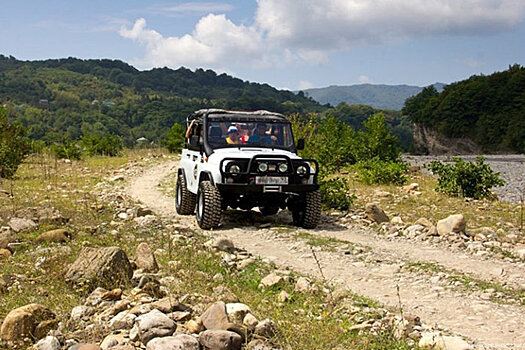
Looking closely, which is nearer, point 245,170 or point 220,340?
point 220,340

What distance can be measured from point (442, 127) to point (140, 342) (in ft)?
218

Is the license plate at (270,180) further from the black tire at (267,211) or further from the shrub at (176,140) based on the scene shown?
the shrub at (176,140)

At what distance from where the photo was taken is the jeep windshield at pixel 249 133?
420 inches

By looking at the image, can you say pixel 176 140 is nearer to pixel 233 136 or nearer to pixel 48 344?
pixel 233 136

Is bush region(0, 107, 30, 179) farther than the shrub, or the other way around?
the shrub

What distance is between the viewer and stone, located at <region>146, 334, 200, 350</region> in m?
3.85

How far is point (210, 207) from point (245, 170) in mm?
896

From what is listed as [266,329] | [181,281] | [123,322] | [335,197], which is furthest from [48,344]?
[335,197]

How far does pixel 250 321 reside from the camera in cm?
440

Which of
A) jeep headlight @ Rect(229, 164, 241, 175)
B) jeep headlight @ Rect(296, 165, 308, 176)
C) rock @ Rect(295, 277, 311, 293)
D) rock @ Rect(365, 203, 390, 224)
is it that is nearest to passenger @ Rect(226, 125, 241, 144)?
jeep headlight @ Rect(229, 164, 241, 175)

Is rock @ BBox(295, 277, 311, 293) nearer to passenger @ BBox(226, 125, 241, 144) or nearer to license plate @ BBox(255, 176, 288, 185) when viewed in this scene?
license plate @ BBox(255, 176, 288, 185)

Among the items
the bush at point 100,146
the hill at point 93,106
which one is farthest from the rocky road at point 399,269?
the hill at point 93,106

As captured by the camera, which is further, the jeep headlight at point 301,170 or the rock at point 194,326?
the jeep headlight at point 301,170

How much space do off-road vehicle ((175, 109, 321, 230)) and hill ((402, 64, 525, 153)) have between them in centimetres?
4782
